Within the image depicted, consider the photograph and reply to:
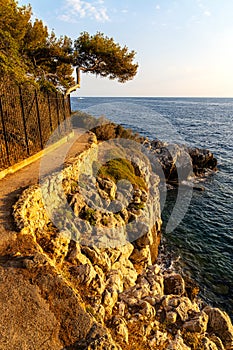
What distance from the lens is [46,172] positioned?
1035 cm

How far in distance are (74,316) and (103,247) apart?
172 inches

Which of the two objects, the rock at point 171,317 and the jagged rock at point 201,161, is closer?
the rock at point 171,317

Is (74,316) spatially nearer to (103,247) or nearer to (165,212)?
(103,247)

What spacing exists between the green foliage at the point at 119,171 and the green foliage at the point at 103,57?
10822 millimetres

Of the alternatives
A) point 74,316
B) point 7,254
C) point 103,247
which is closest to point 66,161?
point 103,247

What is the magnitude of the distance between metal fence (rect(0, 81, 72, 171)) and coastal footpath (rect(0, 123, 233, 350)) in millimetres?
2747

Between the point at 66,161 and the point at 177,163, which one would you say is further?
the point at 177,163

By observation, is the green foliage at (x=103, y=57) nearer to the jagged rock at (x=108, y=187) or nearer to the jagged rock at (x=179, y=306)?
the jagged rock at (x=108, y=187)

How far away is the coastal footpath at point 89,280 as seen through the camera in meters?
4.65

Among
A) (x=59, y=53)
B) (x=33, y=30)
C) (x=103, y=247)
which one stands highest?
(x=33, y=30)

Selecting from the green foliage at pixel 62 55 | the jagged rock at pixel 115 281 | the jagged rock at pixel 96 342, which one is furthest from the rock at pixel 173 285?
the green foliage at pixel 62 55

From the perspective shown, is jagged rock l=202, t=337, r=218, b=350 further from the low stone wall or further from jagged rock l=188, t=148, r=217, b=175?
jagged rock l=188, t=148, r=217, b=175

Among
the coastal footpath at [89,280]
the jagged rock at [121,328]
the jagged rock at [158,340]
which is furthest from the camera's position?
the jagged rock at [158,340]

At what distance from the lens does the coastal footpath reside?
183 inches
